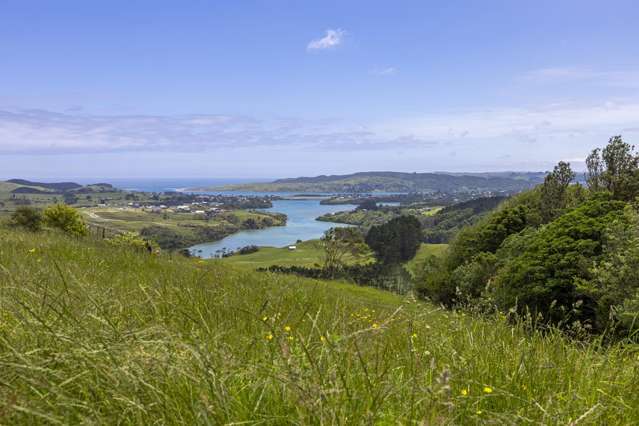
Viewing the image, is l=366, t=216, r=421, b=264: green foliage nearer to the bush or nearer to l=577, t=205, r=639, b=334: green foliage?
the bush

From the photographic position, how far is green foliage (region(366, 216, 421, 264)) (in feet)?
380

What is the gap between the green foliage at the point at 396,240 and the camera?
11579 cm

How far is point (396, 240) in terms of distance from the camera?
11650 cm

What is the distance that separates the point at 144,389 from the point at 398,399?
1.29m

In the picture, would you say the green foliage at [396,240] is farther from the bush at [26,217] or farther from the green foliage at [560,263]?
the bush at [26,217]

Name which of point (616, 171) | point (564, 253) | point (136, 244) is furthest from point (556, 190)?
point (136, 244)

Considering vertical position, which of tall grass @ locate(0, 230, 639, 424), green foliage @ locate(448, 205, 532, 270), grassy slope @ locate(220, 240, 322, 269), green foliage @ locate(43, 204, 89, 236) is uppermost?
tall grass @ locate(0, 230, 639, 424)

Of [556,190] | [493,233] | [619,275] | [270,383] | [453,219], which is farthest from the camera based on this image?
[453,219]

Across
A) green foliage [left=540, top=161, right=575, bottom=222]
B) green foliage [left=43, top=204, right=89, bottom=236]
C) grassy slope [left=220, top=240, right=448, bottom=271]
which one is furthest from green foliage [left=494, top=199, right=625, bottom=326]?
grassy slope [left=220, top=240, right=448, bottom=271]

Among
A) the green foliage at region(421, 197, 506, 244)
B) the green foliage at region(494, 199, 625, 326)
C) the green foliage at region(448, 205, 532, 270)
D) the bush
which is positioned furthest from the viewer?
the green foliage at region(421, 197, 506, 244)

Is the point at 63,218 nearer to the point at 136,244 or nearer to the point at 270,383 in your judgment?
the point at 136,244

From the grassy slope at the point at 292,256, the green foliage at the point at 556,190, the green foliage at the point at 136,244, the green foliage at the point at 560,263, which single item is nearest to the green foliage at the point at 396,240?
the grassy slope at the point at 292,256

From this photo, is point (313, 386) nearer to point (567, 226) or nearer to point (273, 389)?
point (273, 389)

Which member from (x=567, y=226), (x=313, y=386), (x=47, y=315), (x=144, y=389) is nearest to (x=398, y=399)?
(x=313, y=386)
